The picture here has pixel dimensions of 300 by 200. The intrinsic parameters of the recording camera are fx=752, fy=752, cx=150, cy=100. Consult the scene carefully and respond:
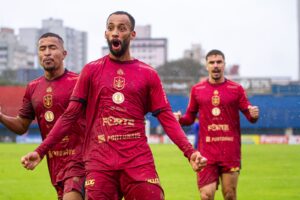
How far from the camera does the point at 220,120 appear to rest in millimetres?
12438

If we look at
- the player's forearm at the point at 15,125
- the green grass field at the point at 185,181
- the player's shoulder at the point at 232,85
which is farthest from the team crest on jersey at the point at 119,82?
the green grass field at the point at 185,181

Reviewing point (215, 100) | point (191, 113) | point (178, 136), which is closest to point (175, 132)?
point (178, 136)

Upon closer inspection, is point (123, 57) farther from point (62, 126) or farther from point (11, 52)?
point (11, 52)

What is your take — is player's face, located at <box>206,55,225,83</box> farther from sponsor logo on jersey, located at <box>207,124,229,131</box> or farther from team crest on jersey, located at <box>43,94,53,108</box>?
team crest on jersey, located at <box>43,94,53,108</box>

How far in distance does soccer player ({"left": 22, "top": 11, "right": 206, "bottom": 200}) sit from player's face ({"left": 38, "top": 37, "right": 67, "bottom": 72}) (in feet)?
6.32

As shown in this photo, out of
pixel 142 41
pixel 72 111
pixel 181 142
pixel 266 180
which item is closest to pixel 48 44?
pixel 72 111

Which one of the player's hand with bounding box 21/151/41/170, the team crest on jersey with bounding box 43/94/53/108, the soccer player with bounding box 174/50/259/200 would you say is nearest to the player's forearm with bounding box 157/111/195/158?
the player's hand with bounding box 21/151/41/170

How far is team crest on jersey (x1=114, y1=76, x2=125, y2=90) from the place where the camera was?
25.6 ft

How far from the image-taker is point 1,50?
175m

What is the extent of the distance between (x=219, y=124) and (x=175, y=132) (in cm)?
475

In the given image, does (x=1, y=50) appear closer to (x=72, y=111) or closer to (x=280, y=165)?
(x=280, y=165)

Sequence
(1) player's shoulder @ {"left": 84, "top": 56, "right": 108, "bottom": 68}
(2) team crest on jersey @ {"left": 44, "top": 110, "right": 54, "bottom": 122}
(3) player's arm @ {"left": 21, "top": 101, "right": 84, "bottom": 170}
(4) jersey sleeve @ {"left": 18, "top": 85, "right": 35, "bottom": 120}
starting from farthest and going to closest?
(4) jersey sleeve @ {"left": 18, "top": 85, "right": 35, "bottom": 120}
(2) team crest on jersey @ {"left": 44, "top": 110, "right": 54, "bottom": 122}
(1) player's shoulder @ {"left": 84, "top": 56, "right": 108, "bottom": 68}
(3) player's arm @ {"left": 21, "top": 101, "right": 84, "bottom": 170}

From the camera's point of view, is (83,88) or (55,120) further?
(55,120)

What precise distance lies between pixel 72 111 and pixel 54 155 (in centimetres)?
195
